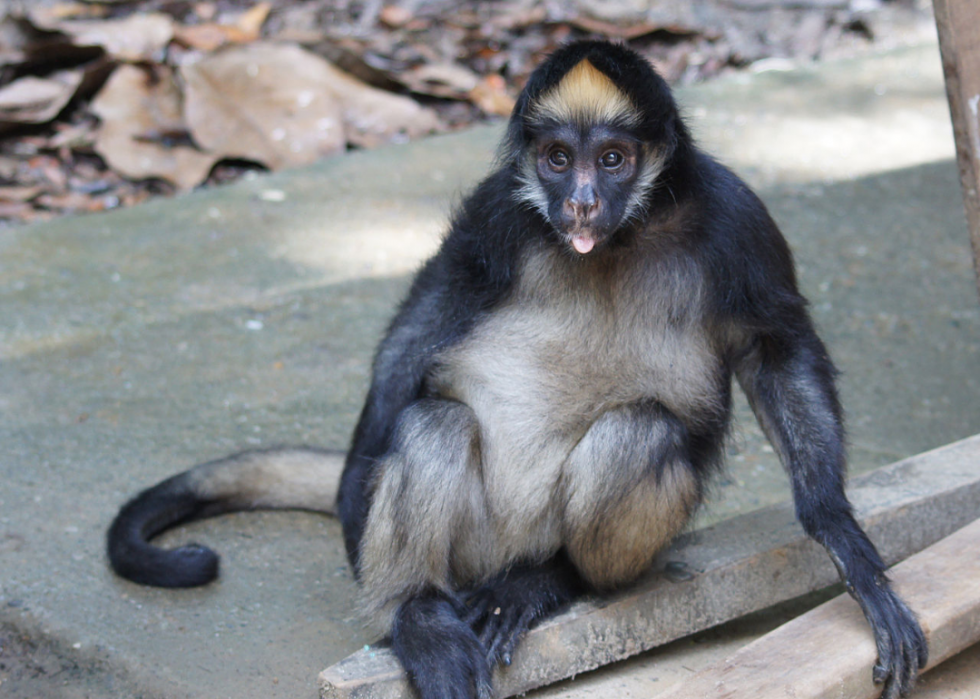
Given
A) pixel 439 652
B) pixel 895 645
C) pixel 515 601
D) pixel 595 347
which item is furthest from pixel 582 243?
pixel 895 645

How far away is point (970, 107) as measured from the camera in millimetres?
2939

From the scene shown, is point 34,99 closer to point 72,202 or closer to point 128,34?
point 128,34

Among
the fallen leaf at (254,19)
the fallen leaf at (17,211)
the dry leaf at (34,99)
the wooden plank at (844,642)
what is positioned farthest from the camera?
the fallen leaf at (254,19)

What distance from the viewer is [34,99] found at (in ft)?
23.3

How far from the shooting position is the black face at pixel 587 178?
2.71 metres

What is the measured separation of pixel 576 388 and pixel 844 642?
916 mm

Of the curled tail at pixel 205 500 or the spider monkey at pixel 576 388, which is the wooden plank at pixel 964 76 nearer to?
the spider monkey at pixel 576 388

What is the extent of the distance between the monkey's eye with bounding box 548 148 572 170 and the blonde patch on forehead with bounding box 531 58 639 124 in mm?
89

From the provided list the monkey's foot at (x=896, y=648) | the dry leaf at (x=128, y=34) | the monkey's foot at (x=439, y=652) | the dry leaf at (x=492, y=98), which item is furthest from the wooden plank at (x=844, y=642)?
the dry leaf at (x=128, y=34)

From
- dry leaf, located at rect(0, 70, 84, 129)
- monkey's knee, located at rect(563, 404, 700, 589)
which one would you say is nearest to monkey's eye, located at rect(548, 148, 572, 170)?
monkey's knee, located at rect(563, 404, 700, 589)

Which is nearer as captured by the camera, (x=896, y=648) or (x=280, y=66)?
(x=896, y=648)

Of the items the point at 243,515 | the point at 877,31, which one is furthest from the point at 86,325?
the point at 877,31

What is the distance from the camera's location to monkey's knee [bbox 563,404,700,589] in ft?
9.07

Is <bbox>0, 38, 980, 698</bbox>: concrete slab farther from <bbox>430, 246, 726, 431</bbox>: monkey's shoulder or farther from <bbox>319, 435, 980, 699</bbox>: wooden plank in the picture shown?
<bbox>430, 246, 726, 431</bbox>: monkey's shoulder
